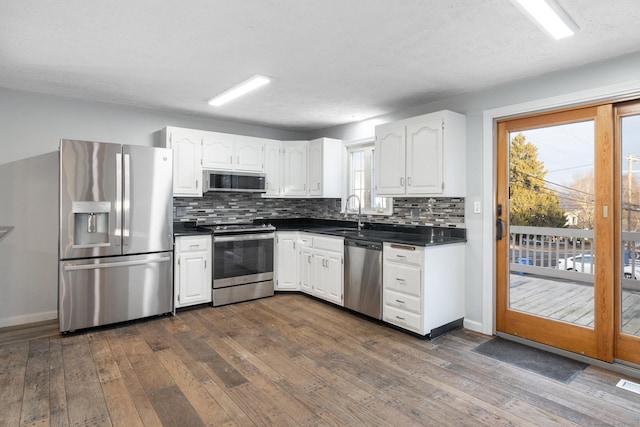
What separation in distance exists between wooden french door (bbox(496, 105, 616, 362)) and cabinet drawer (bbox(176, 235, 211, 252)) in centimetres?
320

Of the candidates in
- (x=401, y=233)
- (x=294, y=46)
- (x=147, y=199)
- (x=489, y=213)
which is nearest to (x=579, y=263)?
(x=489, y=213)

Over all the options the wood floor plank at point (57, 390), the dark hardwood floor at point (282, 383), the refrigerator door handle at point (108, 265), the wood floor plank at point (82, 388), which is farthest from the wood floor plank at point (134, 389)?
the refrigerator door handle at point (108, 265)

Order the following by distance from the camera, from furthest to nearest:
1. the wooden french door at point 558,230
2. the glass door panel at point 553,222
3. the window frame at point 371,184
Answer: the window frame at point 371,184 → the glass door panel at point 553,222 → the wooden french door at point 558,230

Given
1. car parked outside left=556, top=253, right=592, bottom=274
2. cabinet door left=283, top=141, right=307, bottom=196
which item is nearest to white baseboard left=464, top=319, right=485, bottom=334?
car parked outside left=556, top=253, right=592, bottom=274

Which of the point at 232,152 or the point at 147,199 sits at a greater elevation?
the point at 232,152

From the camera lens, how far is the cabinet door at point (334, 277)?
13.7 feet

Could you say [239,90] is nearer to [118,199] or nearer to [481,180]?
[118,199]

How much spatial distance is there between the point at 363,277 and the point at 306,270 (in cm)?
107

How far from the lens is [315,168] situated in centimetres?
512

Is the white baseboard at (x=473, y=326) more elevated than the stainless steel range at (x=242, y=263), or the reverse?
the stainless steel range at (x=242, y=263)

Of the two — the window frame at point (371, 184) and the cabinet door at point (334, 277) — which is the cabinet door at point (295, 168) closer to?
the window frame at point (371, 184)

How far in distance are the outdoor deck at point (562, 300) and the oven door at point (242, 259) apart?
2.86 meters

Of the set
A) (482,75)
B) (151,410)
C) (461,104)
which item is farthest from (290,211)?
(151,410)

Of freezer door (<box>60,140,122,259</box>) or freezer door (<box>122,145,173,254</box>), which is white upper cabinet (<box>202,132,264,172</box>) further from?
freezer door (<box>60,140,122,259</box>)
